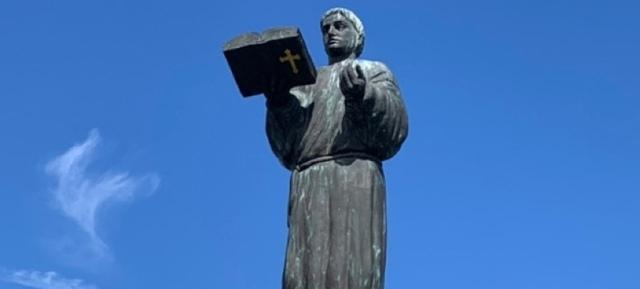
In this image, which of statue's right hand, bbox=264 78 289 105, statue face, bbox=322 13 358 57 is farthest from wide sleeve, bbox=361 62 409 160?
statue's right hand, bbox=264 78 289 105

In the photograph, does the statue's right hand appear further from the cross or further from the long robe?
the cross

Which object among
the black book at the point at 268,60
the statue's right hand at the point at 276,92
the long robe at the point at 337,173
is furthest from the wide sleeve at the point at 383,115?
the statue's right hand at the point at 276,92

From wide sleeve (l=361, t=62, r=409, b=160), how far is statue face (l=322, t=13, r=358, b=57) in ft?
1.59

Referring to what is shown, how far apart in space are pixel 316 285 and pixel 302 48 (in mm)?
2192

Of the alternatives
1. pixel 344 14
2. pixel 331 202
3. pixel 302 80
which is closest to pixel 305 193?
pixel 331 202

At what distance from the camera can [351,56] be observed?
12.1 meters

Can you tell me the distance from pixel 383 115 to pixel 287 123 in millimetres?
1072

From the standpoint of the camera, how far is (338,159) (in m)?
11.3

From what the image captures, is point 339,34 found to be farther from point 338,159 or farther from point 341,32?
point 338,159

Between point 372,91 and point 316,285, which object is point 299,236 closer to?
point 316,285

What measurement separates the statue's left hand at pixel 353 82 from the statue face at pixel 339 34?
Answer: 1113 millimetres

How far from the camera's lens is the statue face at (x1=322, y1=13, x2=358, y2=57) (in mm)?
11969

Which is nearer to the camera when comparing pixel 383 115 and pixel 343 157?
pixel 383 115

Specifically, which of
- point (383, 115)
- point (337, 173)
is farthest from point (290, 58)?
point (337, 173)
